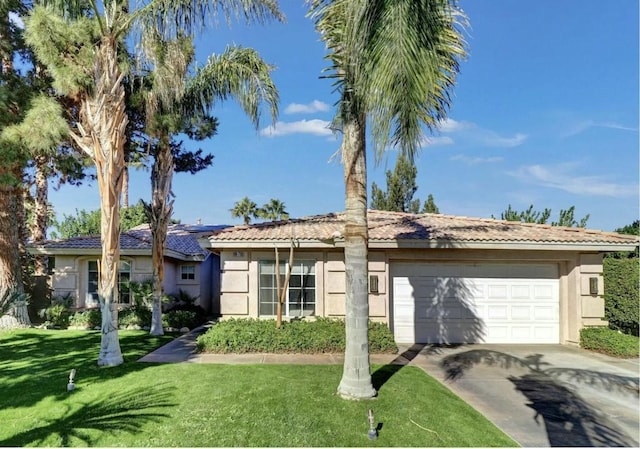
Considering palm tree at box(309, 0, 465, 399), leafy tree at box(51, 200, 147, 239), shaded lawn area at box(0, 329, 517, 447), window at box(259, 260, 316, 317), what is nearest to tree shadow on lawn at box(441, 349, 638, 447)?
shaded lawn area at box(0, 329, 517, 447)

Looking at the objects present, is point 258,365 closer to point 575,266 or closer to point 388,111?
point 388,111

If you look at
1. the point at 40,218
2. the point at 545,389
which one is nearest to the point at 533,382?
the point at 545,389

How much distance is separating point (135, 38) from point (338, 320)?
28.6 feet

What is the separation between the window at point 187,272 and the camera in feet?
57.0

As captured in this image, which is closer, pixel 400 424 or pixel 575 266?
pixel 400 424

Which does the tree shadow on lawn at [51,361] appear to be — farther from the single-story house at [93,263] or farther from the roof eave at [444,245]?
the roof eave at [444,245]

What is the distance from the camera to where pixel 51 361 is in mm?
8938

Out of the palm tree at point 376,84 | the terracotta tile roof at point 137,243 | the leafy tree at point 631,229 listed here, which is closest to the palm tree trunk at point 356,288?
the palm tree at point 376,84

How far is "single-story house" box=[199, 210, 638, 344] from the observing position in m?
11.3

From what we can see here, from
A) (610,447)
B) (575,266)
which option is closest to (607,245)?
(575,266)

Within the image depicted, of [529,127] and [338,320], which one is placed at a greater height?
[529,127]

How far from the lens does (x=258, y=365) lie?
8578 millimetres

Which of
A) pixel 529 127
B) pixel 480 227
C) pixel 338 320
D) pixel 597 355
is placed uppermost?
pixel 529 127

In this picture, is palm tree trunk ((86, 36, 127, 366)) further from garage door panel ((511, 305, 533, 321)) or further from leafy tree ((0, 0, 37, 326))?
garage door panel ((511, 305, 533, 321))
